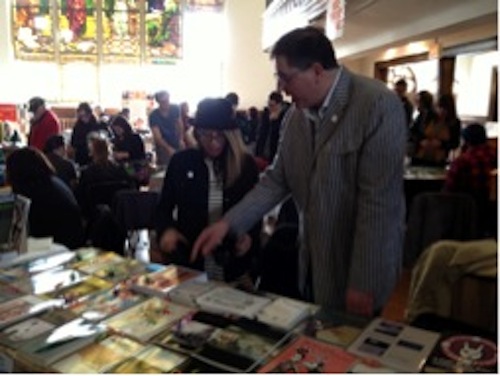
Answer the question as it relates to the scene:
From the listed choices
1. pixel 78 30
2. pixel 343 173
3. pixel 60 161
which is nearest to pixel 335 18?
pixel 60 161

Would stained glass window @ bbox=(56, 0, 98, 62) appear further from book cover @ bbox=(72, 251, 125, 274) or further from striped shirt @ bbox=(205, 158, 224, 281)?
book cover @ bbox=(72, 251, 125, 274)

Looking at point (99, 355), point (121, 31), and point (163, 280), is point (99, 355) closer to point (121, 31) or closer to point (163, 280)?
point (163, 280)

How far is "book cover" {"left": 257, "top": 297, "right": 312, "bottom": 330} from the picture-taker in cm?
131

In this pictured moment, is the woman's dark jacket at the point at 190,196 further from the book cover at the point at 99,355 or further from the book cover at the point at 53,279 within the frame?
the book cover at the point at 99,355

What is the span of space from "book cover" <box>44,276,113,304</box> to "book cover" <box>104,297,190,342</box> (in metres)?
0.18

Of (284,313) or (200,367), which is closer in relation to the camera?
(200,367)

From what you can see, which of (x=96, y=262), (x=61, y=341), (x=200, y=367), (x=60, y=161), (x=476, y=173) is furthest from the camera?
(x=60, y=161)

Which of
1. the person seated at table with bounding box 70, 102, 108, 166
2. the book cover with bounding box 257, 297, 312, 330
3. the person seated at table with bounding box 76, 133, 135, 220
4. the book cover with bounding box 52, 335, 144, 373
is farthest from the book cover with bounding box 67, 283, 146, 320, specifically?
Answer: the person seated at table with bounding box 70, 102, 108, 166

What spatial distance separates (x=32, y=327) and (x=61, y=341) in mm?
133

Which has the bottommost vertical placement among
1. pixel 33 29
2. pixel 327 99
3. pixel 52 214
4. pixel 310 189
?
pixel 52 214

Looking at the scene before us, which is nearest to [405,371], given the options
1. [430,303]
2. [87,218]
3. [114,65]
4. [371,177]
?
[371,177]

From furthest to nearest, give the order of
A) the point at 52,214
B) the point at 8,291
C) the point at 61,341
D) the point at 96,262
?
1. the point at 52,214
2. the point at 96,262
3. the point at 8,291
4. the point at 61,341

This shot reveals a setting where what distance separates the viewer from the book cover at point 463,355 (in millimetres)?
1109

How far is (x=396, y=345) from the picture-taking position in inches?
47.3
